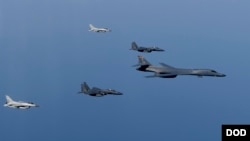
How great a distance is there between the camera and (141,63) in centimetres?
12012

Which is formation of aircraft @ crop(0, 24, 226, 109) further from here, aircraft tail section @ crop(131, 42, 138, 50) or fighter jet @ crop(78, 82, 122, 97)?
Answer: aircraft tail section @ crop(131, 42, 138, 50)

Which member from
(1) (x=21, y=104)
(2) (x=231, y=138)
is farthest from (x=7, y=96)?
(2) (x=231, y=138)

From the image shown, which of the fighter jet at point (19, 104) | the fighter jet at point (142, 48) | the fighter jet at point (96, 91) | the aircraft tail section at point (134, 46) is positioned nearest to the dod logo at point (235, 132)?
the fighter jet at point (96, 91)

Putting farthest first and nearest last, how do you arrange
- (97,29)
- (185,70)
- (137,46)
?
(97,29)
(137,46)
(185,70)

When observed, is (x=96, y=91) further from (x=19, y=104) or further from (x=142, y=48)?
(x=142, y=48)

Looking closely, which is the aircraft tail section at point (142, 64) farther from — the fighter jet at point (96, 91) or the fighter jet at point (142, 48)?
the fighter jet at point (142, 48)

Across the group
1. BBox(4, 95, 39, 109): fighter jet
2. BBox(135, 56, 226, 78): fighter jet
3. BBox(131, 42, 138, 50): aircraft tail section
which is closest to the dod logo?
BBox(135, 56, 226, 78): fighter jet

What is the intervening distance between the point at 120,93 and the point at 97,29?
45.6 meters

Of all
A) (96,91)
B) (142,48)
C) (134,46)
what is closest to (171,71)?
(96,91)

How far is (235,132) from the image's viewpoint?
5931cm

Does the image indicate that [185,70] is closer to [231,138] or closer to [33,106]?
[33,106]

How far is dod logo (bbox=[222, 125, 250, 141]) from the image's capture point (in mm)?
58487

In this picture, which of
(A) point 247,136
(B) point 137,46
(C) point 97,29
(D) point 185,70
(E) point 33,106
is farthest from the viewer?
(C) point 97,29

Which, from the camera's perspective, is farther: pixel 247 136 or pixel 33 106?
pixel 33 106
